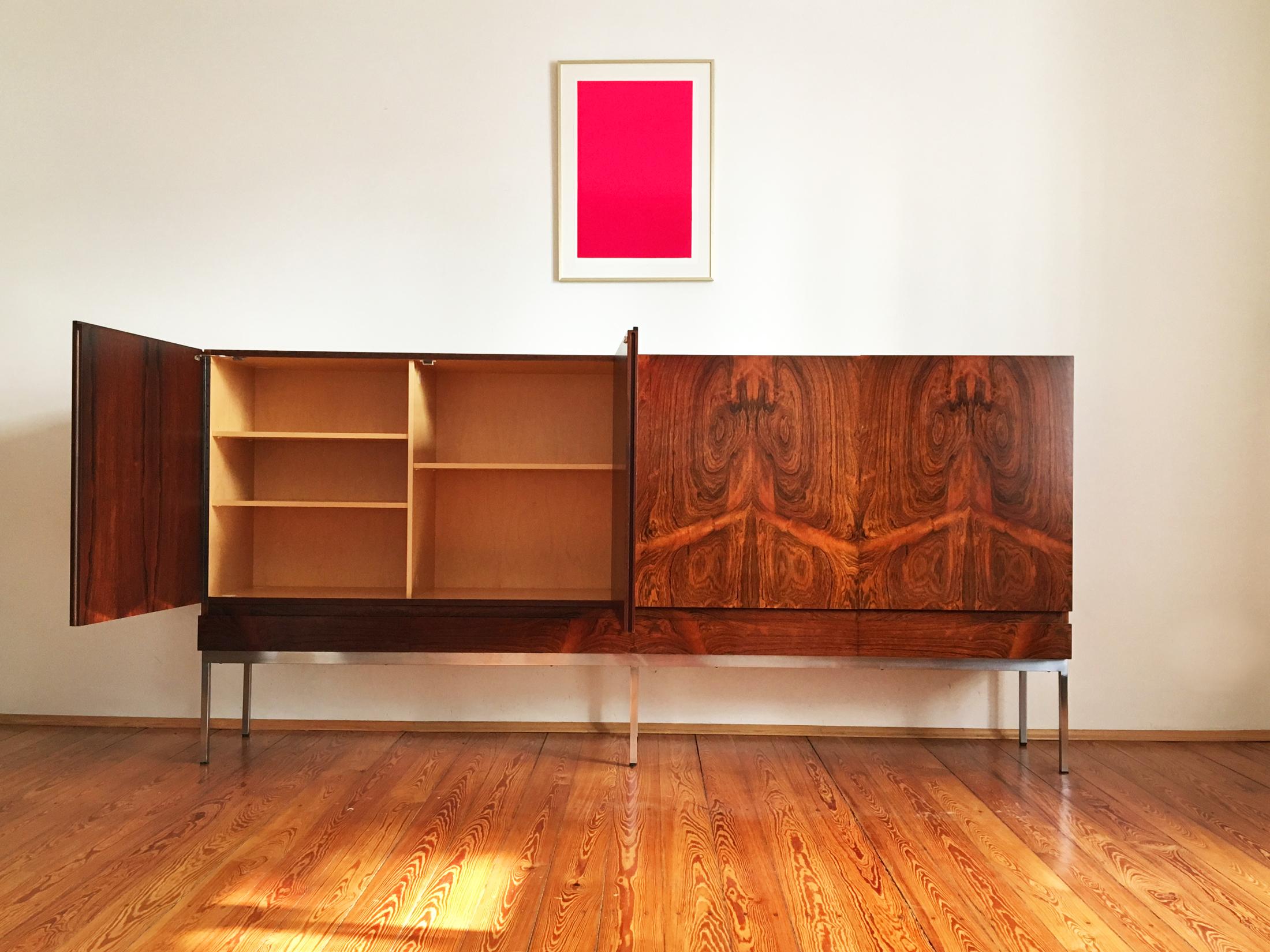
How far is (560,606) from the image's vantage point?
275 centimetres

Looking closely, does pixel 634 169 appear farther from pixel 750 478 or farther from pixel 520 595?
pixel 520 595

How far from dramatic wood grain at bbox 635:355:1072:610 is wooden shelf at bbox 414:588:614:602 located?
41 cm

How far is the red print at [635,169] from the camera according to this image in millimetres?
3143

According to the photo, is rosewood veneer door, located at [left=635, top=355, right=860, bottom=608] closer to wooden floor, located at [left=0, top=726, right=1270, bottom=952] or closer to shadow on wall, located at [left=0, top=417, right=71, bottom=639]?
wooden floor, located at [left=0, top=726, right=1270, bottom=952]

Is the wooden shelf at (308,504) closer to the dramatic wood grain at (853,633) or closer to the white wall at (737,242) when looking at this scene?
the white wall at (737,242)

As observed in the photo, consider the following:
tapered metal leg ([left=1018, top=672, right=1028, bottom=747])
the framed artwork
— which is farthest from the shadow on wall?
tapered metal leg ([left=1018, top=672, right=1028, bottom=747])

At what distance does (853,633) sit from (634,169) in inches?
68.2

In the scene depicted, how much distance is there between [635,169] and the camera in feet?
10.4

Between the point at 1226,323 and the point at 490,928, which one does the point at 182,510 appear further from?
the point at 1226,323

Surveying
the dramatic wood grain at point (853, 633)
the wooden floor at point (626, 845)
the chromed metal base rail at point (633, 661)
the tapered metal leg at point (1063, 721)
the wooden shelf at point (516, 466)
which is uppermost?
the wooden shelf at point (516, 466)

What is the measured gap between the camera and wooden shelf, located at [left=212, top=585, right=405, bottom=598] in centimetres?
281

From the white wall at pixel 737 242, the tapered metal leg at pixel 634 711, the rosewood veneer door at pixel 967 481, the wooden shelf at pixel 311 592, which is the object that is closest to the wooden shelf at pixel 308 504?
the wooden shelf at pixel 311 592

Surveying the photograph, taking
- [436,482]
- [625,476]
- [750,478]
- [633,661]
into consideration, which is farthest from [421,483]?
[750,478]

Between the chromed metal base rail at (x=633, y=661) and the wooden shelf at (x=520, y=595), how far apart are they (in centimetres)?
17
